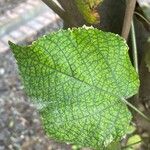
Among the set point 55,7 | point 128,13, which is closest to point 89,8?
point 128,13

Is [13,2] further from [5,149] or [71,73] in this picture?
[71,73]

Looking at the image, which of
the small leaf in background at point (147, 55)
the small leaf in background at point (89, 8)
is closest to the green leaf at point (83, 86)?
the small leaf in background at point (89, 8)

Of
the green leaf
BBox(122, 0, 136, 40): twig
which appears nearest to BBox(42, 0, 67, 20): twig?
BBox(122, 0, 136, 40): twig

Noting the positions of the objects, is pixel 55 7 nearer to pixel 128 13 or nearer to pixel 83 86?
pixel 128 13

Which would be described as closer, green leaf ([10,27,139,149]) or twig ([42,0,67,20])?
green leaf ([10,27,139,149])

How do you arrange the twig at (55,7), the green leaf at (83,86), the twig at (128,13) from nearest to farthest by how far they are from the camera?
the green leaf at (83,86) < the twig at (128,13) < the twig at (55,7)

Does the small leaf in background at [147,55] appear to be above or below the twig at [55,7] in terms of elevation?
below

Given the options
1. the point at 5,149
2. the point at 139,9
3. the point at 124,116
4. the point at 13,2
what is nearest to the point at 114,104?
the point at 124,116

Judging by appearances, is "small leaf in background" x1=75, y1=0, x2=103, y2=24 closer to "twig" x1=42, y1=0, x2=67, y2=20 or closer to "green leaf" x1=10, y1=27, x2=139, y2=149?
"green leaf" x1=10, y1=27, x2=139, y2=149

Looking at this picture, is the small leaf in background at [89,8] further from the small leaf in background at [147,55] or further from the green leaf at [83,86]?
the small leaf in background at [147,55]
